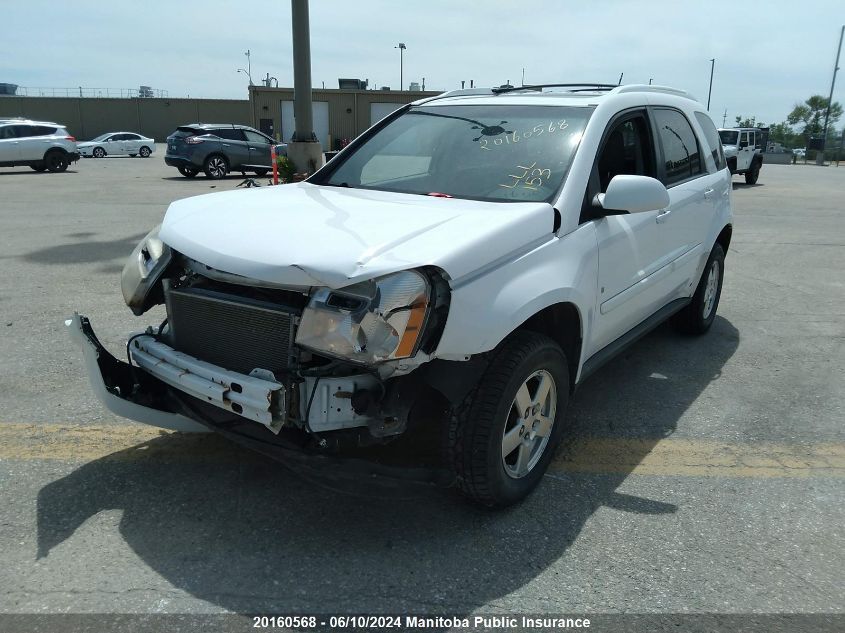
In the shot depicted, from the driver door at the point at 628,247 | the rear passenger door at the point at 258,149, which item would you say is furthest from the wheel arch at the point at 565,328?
the rear passenger door at the point at 258,149

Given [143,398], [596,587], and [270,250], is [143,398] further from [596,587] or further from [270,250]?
[596,587]

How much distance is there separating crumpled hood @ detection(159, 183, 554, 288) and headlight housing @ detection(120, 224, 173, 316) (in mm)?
108

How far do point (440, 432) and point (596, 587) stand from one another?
2.75 ft

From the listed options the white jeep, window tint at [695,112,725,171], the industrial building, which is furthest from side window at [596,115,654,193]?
the industrial building

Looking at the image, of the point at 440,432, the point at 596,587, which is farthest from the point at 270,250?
the point at 596,587

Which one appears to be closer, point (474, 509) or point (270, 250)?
point (270, 250)

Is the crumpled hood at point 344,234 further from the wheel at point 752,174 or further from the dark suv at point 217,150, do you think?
the wheel at point 752,174

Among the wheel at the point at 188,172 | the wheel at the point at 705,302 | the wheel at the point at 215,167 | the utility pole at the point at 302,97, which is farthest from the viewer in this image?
the wheel at the point at 188,172

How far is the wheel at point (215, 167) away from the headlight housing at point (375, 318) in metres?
19.4

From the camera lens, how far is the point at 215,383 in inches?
111

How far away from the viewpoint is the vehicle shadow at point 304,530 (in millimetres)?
2607

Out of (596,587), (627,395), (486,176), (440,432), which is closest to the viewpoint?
(596,587)

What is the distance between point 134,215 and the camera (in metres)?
12.3

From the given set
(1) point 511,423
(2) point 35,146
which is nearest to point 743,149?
(1) point 511,423
